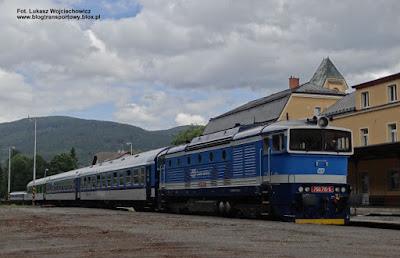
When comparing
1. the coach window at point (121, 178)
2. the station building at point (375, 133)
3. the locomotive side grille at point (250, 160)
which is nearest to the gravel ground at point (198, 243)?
the locomotive side grille at point (250, 160)

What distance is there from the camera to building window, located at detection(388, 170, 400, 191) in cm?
3759

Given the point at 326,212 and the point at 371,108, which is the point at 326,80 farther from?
the point at 326,212

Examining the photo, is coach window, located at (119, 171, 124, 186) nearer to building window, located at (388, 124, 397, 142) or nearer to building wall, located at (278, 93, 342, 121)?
building window, located at (388, 124, 397, 142)

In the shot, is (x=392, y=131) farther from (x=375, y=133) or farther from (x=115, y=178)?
(x=115, y=178)

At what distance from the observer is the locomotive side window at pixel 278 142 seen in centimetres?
1948

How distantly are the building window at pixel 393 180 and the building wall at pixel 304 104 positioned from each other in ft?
58.1

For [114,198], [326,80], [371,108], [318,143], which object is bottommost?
[114,198]

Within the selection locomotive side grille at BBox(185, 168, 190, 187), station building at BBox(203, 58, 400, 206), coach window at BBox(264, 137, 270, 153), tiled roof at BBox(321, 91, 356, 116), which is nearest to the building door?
station building at BBox(203, 58, 400, 206)

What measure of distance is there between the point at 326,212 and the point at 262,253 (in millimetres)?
10018

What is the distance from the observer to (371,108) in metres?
41.9

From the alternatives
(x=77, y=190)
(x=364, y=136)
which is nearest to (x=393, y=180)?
(x=364, y=136)

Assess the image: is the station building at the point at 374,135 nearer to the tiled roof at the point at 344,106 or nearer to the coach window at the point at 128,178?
the tiled roof at the point at 344,106

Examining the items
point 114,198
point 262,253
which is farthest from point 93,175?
point 262,253

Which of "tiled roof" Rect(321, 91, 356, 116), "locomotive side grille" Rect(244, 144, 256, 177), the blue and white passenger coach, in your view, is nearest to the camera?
the blue and white passenger coach
